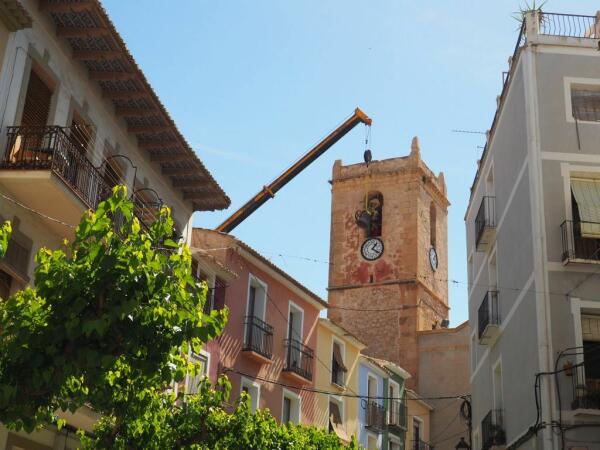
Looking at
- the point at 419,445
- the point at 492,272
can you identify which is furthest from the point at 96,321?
the point at 419,445

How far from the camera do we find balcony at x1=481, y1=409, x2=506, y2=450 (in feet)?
64.7

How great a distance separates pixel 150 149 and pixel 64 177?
4.59 m

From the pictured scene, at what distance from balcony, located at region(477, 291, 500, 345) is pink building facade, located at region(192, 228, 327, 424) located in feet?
20.8

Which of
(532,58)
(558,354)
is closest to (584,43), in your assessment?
(532,58)

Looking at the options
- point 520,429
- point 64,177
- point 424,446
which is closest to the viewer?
point 64,177

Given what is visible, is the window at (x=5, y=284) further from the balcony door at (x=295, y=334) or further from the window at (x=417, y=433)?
the window at (x=417, y=433)

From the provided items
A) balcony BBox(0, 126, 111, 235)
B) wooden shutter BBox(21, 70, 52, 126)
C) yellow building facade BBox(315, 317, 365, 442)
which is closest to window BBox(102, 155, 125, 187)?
balcony BBox(0, 126, 111, 235)

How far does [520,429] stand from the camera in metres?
18.3

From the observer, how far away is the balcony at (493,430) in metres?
19.7

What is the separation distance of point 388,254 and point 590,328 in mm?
32866

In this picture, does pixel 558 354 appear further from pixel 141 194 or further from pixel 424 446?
pixel 424 446

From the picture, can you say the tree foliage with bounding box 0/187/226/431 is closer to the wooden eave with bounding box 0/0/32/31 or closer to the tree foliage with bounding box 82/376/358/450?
A: the tree foliage with bounding box 82/376/358/450

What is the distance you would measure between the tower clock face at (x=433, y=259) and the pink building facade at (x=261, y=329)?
22.7 metres

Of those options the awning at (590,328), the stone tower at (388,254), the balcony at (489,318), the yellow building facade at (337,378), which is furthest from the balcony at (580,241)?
the stone tower at (388,254)
